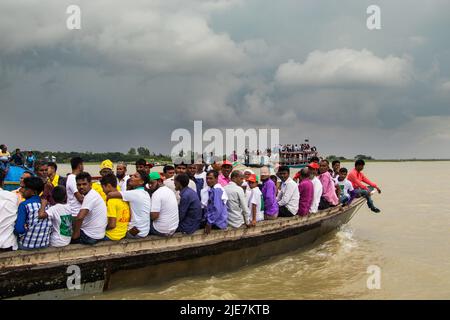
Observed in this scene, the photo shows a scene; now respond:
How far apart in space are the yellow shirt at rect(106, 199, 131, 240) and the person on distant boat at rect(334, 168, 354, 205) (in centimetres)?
614

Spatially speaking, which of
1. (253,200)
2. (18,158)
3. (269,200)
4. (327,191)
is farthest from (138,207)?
(18,158)

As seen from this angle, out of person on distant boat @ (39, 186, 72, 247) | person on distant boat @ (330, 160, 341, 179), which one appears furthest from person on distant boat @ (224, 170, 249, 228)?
person on distant boat @ (330, 160, 341, 179)

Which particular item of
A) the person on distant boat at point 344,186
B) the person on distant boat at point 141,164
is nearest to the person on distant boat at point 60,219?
the person on distant boat at point 141,164

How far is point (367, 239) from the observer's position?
10.6 meters

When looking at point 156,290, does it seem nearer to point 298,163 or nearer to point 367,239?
point 367,239

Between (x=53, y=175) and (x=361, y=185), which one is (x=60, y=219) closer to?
(x=53, y=175)

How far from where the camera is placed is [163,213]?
18.1 ft

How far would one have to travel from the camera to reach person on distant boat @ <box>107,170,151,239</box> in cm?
522

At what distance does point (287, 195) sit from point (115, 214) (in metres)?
3.61

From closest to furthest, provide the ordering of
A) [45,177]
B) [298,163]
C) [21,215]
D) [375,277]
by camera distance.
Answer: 1. [21,215]
2. [45,177]
3. [375,277]
4. [298,163]

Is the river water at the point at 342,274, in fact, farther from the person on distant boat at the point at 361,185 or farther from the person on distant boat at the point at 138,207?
the person on distant boat at the point at 361,185

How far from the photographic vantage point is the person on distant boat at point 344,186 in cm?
996
